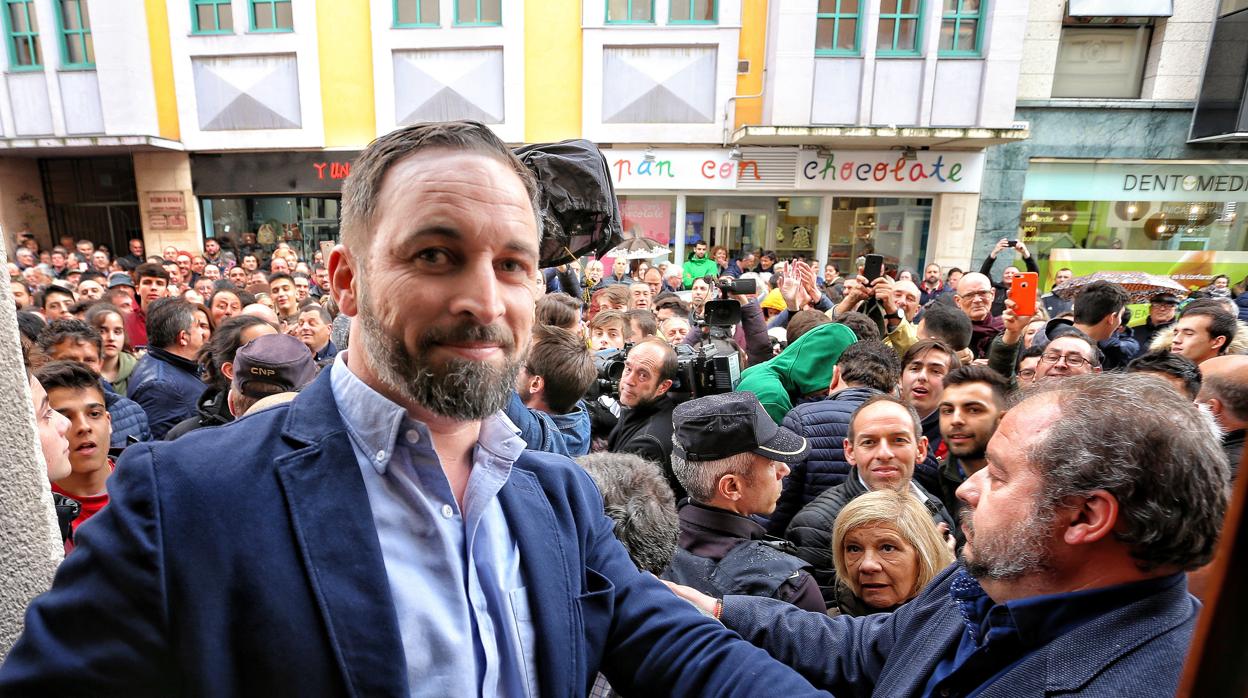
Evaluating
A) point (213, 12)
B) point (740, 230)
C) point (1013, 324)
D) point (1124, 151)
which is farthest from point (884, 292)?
point (213, 12)

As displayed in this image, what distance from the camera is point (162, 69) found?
12.9 meters

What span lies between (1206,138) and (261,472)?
16745mm

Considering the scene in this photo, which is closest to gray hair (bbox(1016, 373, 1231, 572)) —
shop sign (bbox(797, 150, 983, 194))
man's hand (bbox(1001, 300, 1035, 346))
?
man's hand (bbox(1001, 300, 1035, 346))

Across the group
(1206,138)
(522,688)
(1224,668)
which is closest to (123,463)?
(522,688)

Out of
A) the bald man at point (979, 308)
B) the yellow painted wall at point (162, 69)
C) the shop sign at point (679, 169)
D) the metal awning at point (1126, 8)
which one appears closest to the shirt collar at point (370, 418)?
the bald man at point (979, 308)

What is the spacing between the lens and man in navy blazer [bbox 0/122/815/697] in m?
0.86

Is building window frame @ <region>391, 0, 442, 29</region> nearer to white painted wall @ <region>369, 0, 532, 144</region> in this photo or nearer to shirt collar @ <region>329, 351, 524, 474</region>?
white painted wall @ <region>369, 0, 532, 144</region>

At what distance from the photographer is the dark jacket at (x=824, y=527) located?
239 cm

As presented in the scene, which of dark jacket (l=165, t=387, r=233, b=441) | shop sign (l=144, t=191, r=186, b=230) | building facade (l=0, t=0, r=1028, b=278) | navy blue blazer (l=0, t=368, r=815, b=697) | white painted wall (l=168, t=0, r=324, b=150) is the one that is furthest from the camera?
shop sign (l=144, t=191, r=186, b=230)

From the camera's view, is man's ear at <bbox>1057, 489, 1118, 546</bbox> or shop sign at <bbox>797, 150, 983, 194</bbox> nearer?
man's ear at <bbox>1057, 489, 1118, 546</bbox>

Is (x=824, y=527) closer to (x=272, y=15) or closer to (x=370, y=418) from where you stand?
(x=370, y=418)

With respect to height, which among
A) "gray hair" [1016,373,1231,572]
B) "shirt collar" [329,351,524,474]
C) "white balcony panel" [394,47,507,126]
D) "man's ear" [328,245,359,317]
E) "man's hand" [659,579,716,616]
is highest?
"white balcony panel" [394,47,507,126]

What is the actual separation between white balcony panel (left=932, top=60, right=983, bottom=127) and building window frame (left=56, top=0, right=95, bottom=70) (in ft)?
53.4

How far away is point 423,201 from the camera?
104cm
